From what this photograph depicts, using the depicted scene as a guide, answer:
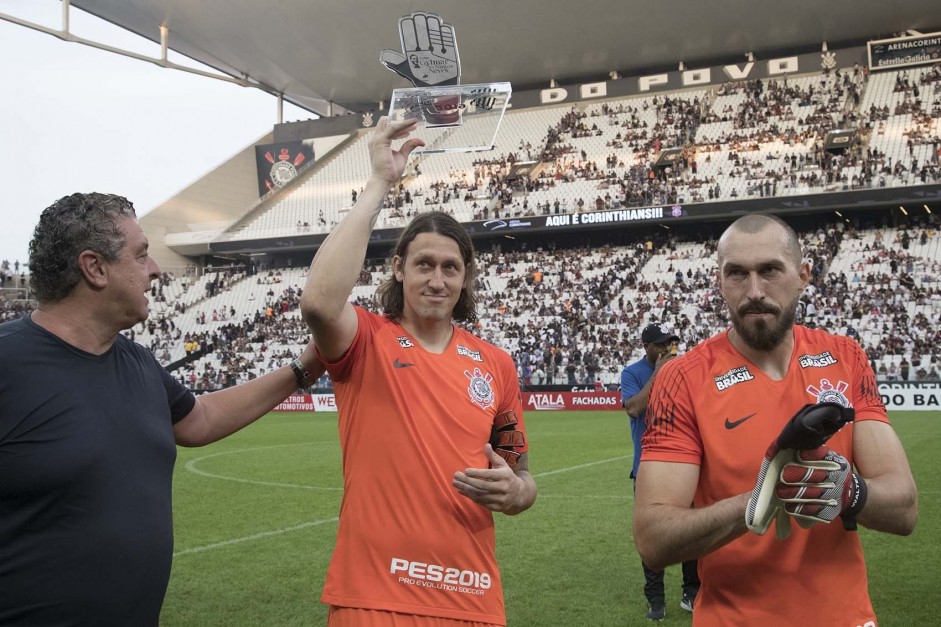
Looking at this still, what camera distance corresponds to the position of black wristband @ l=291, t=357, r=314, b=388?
3.67 meters

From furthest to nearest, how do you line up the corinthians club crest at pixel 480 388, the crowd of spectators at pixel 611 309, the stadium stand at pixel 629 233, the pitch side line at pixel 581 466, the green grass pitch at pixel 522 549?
the stadium stand at pixel 629 233, the crowd of spectators at pixel 611 309, the pitch side line at pixel 581 466, the green grass pitch at pixel 522 549, the corinthians club crest at pixel 480 388

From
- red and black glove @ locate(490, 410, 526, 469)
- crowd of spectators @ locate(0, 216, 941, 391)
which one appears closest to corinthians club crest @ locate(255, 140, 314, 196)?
crowd of spectators @ locate(0, 216, 941, 391)

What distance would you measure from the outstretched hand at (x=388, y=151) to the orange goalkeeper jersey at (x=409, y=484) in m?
0.55

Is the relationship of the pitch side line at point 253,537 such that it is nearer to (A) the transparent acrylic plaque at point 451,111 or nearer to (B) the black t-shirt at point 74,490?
(B) the black t-shirt at point 74,490

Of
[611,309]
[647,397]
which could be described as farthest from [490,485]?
[611,309]

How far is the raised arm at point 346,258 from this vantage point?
121 inches

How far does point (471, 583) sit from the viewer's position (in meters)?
3.25

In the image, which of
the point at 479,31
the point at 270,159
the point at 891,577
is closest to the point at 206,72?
the point at 270,159

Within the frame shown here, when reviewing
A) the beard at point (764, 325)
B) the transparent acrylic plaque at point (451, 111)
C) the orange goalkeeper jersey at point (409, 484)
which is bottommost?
the orange goalkeeper jersey at point (409, 484)

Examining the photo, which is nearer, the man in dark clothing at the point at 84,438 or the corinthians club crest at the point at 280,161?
the man in dark clothing at the point at 84,438

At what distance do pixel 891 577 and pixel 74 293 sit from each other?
7.63 meters

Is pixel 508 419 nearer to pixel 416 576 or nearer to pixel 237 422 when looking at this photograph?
pixel 416 576

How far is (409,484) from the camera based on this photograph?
328 cm

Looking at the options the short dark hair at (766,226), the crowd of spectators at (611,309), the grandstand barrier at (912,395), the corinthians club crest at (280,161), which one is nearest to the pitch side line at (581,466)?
the short dark hair at (766,226)
